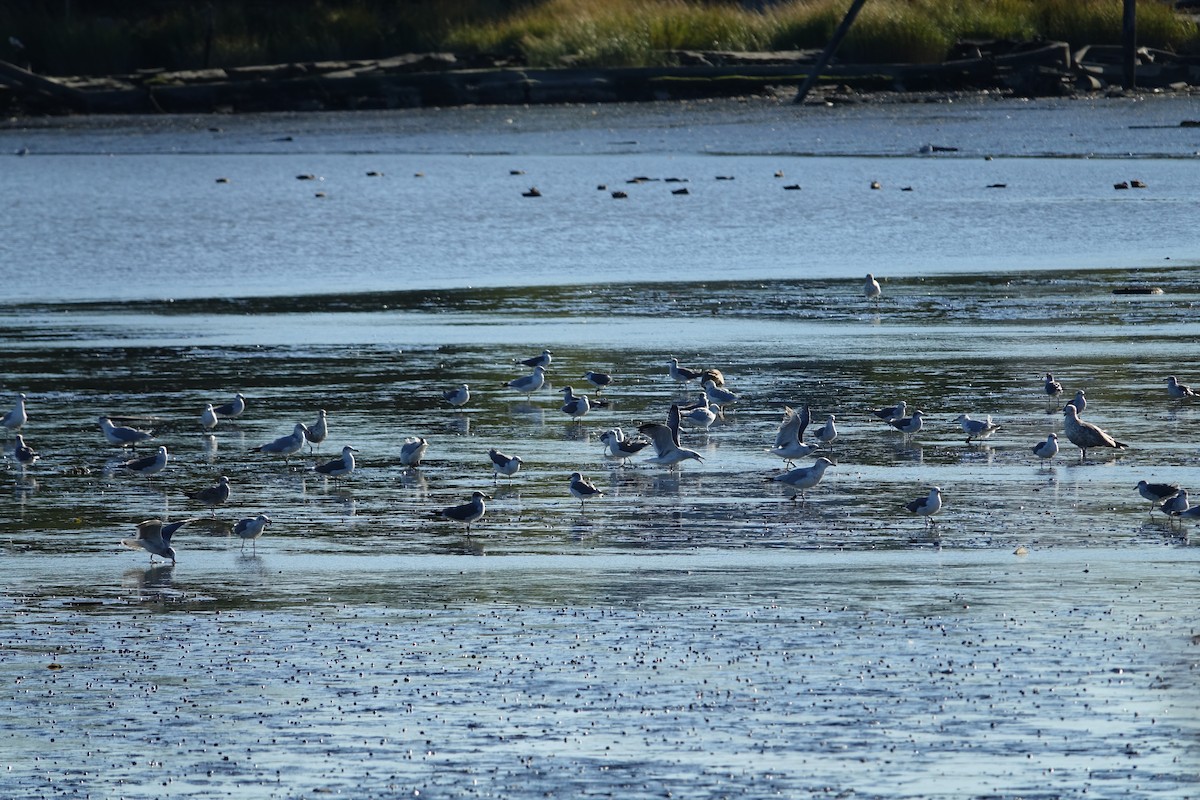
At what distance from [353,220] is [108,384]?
700 inches

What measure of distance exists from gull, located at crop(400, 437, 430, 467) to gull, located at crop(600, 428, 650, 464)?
130 centimetres

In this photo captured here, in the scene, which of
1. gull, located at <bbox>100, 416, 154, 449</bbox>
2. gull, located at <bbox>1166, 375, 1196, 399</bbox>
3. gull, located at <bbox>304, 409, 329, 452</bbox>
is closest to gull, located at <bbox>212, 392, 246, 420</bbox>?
gull, located at <bbox>100, 416, 154, 449</bbox>

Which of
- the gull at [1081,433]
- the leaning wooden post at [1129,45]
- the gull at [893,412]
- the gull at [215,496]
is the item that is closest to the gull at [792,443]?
the gull at [893,412]

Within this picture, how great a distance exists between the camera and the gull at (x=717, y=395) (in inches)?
666

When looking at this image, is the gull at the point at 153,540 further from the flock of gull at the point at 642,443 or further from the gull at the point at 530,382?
the gull at the point at 530,382

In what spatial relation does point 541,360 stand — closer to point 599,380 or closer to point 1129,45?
point 599,380

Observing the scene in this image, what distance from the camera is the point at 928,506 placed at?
1252 centimetres

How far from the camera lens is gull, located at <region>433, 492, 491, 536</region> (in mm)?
12820

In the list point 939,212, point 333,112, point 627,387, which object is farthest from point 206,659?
point 333,112

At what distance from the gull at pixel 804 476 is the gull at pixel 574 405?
3.36 m

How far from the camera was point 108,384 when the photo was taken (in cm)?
1942

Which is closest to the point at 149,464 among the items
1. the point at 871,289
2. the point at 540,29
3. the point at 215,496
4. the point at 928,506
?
the point at 215,496

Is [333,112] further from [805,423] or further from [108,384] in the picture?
[805,423]

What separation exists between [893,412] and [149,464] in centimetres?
536
